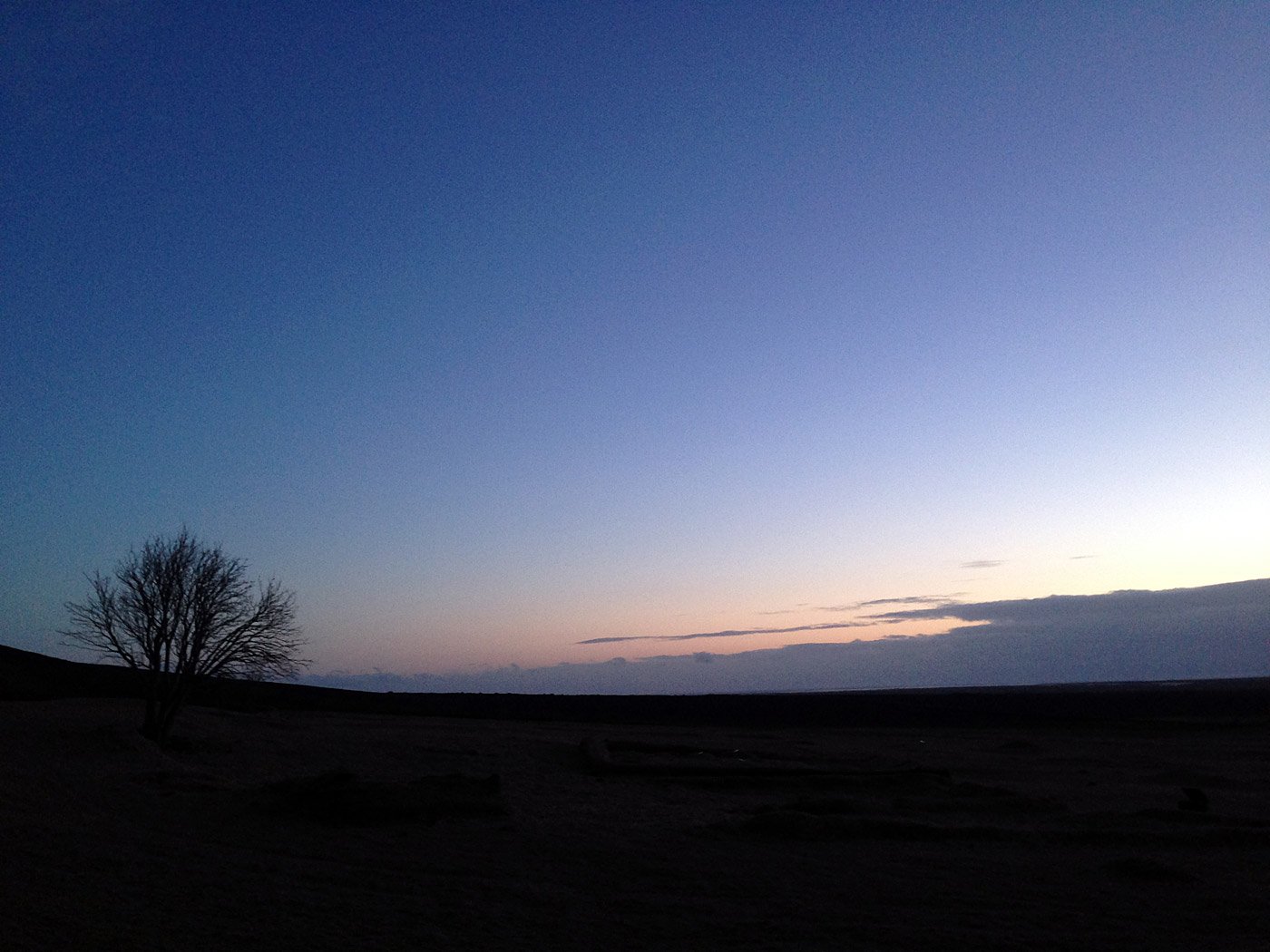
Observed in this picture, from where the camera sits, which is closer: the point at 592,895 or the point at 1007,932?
the point at 1007,932

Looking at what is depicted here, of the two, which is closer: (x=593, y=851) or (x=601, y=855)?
(x=601, y=855)

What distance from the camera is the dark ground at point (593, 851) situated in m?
8.27

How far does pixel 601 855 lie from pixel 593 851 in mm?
257

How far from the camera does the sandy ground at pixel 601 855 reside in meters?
8.25

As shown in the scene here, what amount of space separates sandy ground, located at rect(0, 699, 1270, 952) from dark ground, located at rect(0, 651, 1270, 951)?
5 cm

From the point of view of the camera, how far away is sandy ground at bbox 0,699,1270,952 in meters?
8.25

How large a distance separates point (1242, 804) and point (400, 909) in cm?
1857

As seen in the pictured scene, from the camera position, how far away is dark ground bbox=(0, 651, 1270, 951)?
8273mm

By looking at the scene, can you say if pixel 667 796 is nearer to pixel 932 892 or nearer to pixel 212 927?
pixel 932 892

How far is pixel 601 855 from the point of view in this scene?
11.7 meters

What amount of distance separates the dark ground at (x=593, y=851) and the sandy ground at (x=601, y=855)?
0.05 m

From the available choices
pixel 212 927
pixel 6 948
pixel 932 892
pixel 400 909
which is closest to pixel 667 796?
pixel 932 892

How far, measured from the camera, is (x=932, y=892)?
10.2 meters

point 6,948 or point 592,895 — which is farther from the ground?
point 6,948
